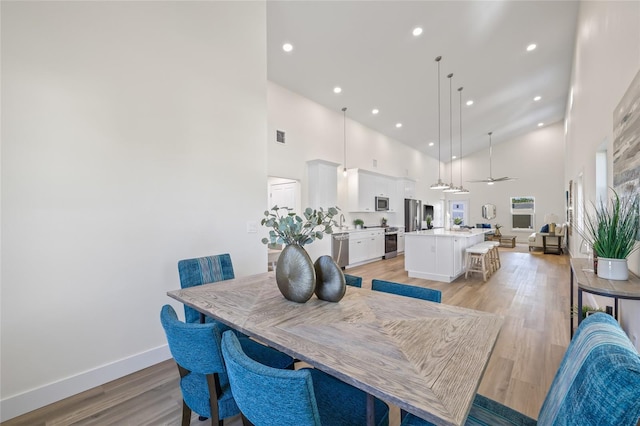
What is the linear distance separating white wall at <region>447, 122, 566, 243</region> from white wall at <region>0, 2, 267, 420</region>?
11683 millimetres

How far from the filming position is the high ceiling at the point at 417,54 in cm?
387

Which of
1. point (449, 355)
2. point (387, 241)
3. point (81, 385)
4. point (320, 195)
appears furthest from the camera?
point (387, 241)

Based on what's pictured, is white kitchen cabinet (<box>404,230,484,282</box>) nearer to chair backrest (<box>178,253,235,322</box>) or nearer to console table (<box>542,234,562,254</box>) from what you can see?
chair backrest (<box>178,253,235,322</box>)

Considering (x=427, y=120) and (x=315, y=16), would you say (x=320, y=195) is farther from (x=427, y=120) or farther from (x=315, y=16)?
(x=427, y=120)

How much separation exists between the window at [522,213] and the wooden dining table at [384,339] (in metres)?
12.0

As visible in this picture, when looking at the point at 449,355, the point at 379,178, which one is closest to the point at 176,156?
the point at 449,355

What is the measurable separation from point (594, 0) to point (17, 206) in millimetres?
5859

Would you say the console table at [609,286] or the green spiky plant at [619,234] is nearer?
the console table at [609,286]

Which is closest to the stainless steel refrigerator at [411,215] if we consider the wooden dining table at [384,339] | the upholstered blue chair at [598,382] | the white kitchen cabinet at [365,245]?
the white kitchen cabinet at [365,245]

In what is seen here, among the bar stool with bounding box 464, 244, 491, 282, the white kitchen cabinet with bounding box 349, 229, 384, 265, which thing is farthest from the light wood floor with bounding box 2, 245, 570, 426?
the white kitchen cabinet with bounding box 349, 229, 384, 265

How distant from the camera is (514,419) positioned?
1078mm

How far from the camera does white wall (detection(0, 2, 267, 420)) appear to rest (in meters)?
1.82

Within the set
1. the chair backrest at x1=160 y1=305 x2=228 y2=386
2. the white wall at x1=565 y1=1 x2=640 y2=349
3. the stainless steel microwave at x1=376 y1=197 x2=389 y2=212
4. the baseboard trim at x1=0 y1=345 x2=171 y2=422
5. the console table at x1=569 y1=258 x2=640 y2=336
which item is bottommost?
the baseboard trim at x1=0 y1=345 x2=171 y2=422

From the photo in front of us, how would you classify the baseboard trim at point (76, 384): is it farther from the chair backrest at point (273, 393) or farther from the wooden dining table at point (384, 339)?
the chair backrest at point (273, 393)
